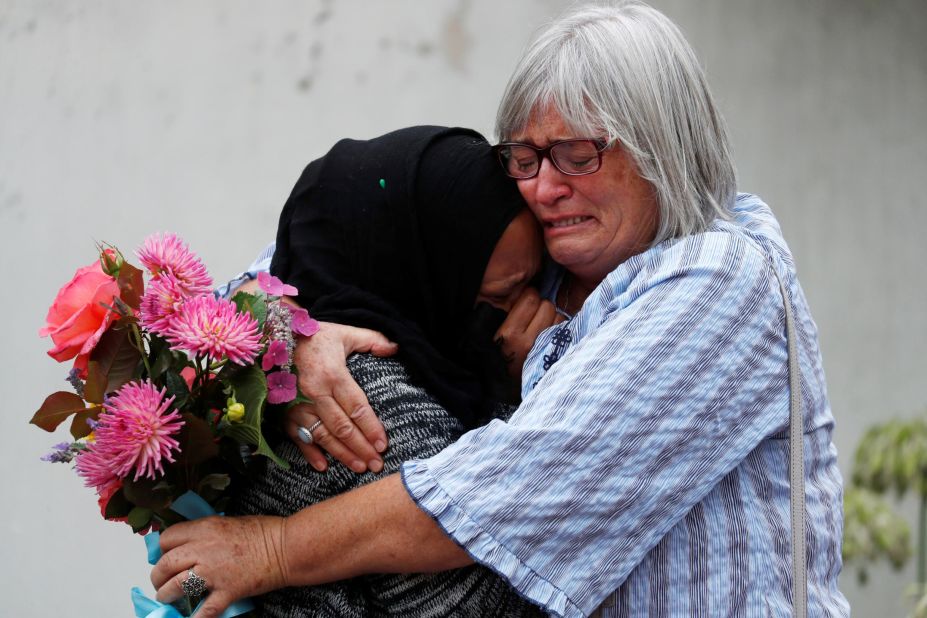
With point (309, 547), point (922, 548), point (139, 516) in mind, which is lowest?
point (922, 548)

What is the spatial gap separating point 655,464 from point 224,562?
80 centimetres

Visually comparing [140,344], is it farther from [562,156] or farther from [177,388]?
[562,156]

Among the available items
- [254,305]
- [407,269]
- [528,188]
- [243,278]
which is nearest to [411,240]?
[407,269]

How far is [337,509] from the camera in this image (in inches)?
77.9

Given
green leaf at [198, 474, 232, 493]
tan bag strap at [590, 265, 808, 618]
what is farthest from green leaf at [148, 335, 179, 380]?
tan bag strap at [590, 265, 808, 618]

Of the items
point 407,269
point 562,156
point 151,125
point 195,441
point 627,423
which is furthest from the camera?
point 151,125

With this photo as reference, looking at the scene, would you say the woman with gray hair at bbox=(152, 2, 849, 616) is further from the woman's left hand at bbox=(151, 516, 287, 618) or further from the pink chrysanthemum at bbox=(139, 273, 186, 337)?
the pink chrysanthemum at bbox=(139, 273, 186, 337)

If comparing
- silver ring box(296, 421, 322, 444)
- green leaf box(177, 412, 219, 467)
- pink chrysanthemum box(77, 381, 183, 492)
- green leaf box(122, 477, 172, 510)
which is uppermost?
pink chrysanthemum box(77, 381, 183, 492)

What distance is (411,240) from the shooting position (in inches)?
89.0

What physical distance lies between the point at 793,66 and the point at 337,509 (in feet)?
12.0

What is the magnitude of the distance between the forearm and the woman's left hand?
1.1 inches

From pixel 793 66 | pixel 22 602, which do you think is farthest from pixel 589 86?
pixel 793 66

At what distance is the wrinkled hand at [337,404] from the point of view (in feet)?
6.66

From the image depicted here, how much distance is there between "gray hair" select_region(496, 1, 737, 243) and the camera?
2.12m
